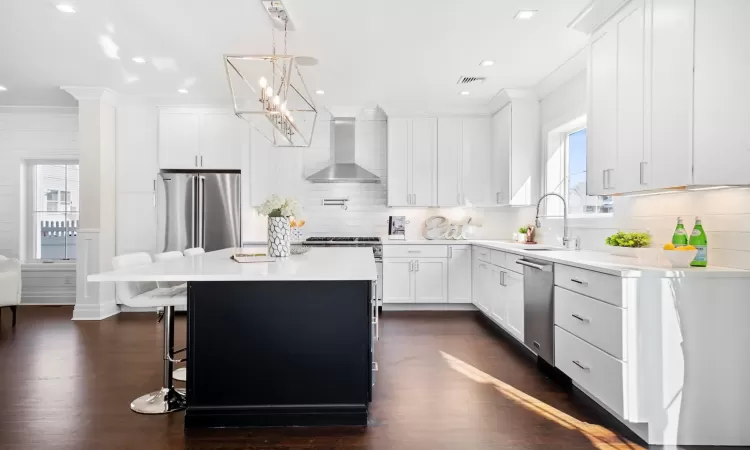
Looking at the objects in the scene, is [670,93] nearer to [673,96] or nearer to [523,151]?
[673,96]

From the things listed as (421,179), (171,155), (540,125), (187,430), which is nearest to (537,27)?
(540,125)

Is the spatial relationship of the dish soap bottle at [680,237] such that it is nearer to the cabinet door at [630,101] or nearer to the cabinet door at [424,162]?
the cabinet door at [630,101]

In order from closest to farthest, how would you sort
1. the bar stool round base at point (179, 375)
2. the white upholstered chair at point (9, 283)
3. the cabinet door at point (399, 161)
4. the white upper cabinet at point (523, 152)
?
the bar stool round base at point (179, 375), the white upholstered chair at point (9, 283), the white upper cabinet at point (523, 152), the cabinet door at point (399, 161)

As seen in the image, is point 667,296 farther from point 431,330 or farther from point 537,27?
point 431,330

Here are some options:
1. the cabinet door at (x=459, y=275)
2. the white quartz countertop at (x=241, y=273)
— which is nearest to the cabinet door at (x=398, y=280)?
the cabinet door at (x=459, y=275)

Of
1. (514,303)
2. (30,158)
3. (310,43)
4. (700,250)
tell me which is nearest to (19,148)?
(30,158)

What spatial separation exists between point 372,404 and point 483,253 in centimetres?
271

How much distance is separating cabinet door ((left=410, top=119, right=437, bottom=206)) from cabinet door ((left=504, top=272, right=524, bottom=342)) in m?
1.86

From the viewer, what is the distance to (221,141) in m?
5.70

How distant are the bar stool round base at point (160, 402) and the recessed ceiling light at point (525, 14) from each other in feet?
11.2

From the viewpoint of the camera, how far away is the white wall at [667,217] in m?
2.36

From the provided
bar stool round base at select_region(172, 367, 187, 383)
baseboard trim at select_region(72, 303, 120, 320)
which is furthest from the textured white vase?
baseboard trim at select_region(72, 303, 120, 320)

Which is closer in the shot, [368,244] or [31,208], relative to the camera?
[368,244]

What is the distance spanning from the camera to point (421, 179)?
5.75 meters
